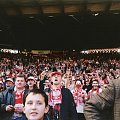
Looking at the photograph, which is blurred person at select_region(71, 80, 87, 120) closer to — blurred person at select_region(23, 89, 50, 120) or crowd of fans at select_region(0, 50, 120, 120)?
crowd of fans at select_region(0, 50, 120, 120)

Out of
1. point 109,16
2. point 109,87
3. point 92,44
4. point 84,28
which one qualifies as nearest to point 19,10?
point 109,16

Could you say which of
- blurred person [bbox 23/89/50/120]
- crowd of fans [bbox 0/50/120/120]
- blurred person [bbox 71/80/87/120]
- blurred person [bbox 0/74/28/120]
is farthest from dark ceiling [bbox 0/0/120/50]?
blurred person [bbox 23/89/50/120]

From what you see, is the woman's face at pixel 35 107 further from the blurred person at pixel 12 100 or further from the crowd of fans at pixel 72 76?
the blurred person at pixel 12 100

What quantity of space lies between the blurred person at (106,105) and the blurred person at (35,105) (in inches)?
14.9

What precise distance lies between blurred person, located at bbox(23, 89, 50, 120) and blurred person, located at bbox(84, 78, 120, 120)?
379mm

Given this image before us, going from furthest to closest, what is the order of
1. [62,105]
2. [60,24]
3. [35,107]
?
[60,24] → [62,105] → [35,107]

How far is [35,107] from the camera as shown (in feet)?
9.49

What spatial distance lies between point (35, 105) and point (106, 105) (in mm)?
583

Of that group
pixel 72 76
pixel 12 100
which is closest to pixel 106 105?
pixel 12 100

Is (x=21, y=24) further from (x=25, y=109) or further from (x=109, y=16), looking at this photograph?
(x=25, y=109)

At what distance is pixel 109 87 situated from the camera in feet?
10.6

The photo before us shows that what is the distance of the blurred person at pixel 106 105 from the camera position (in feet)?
10.4

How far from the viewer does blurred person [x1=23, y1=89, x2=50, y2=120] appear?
2881mm

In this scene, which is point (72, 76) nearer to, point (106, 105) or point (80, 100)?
point (80, 100)
